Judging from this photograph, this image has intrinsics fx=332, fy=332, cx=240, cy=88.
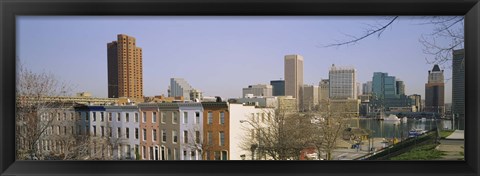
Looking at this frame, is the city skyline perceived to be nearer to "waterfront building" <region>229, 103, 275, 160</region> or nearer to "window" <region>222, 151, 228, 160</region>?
"waterfront building" <region>229, 103, 275, 160</region>

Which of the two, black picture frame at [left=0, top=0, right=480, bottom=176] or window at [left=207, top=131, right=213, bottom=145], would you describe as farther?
window at [left=207, top=131, right=213, bottom=145]

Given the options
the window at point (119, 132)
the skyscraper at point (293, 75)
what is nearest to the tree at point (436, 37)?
the skyscraper at point (293, 75)

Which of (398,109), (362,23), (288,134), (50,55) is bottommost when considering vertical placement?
(288,134)

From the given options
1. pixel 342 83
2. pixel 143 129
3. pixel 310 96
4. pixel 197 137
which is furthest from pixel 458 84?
pixel 143 129

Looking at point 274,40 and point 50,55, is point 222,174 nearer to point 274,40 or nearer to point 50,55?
point 274,40

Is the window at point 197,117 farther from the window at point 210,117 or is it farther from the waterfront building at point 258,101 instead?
the waterfront building at point 258,101

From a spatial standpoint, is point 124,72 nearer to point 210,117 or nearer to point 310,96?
point 210,117

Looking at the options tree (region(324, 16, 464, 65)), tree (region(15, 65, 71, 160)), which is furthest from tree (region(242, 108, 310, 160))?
tree (region(15, 65, 71, 160))
